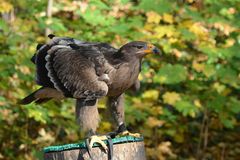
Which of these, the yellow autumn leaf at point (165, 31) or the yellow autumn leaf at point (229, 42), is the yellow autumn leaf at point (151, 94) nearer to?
the yellow autumn leaf at point (165, 31)

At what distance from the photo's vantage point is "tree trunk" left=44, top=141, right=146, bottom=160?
430 centimetres

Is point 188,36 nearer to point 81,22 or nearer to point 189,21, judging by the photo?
point 189,21

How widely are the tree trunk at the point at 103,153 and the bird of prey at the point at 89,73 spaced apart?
0.07 metres

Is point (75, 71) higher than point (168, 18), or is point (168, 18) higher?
point (168, 18)

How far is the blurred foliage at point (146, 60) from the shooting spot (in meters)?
7.60

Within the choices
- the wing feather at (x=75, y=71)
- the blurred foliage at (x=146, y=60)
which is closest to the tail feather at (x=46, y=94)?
the wing feather at (x=75, y=71)

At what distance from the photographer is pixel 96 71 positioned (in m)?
4.70

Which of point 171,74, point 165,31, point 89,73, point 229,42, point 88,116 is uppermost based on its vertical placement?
point 165,31

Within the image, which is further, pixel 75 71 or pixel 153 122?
pixel 153 122

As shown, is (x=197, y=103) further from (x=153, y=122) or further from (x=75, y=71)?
(x=75, y=71)

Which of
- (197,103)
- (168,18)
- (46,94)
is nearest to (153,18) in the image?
(168,18)

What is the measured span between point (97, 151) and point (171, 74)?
389 cm

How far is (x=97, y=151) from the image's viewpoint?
170 inches

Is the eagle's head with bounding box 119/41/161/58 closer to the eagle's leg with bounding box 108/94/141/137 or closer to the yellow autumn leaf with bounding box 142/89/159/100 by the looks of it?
the eagle's leg with bounding box 108/94/141/137
